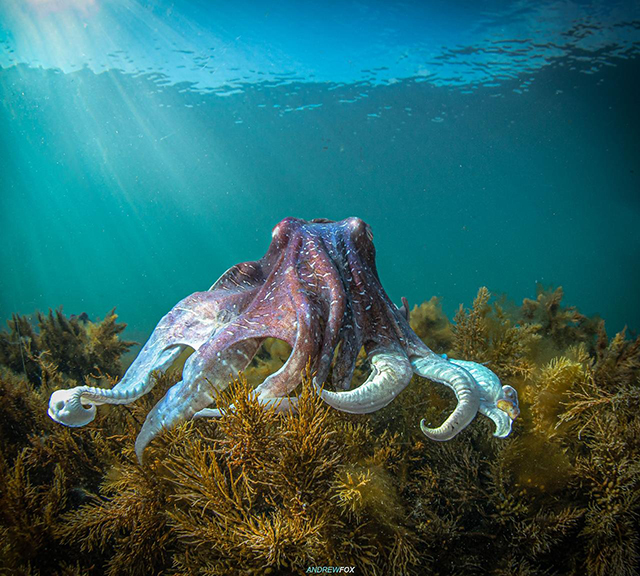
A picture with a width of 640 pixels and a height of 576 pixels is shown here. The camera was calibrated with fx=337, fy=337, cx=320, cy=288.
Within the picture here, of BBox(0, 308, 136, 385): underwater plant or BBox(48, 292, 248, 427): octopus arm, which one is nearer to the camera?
BBox(48, 292, 248, 427): octopus arm

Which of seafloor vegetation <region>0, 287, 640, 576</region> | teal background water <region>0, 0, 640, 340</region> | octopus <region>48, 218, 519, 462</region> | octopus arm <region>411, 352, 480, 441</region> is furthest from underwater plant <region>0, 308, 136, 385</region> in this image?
teal background water <region>0, 0, 640, 340</region>

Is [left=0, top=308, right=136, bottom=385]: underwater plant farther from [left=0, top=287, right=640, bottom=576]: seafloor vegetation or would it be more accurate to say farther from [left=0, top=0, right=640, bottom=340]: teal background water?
[left=0, top=0, right=640, bottom=340]: teal background water

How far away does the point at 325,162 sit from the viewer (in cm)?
5444

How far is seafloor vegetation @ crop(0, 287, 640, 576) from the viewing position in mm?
1843

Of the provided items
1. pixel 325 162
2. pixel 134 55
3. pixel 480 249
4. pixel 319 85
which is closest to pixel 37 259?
pixel 325 162

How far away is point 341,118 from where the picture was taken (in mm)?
33281

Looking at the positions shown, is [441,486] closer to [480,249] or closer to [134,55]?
[134,55]

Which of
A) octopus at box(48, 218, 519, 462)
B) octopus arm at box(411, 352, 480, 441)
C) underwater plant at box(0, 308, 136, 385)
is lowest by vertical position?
underwater plant at box(0, 308, 136, 385)

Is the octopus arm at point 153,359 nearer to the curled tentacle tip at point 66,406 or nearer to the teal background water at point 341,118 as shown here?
the curled tentacle tip at point 66,406

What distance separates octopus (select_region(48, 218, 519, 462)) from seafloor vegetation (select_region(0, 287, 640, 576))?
0.57 feet

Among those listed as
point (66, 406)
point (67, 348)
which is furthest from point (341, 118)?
point (66, 406)

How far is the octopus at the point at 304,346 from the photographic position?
181 cm

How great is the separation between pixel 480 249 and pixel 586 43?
288 feet

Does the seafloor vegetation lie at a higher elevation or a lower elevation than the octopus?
lower
